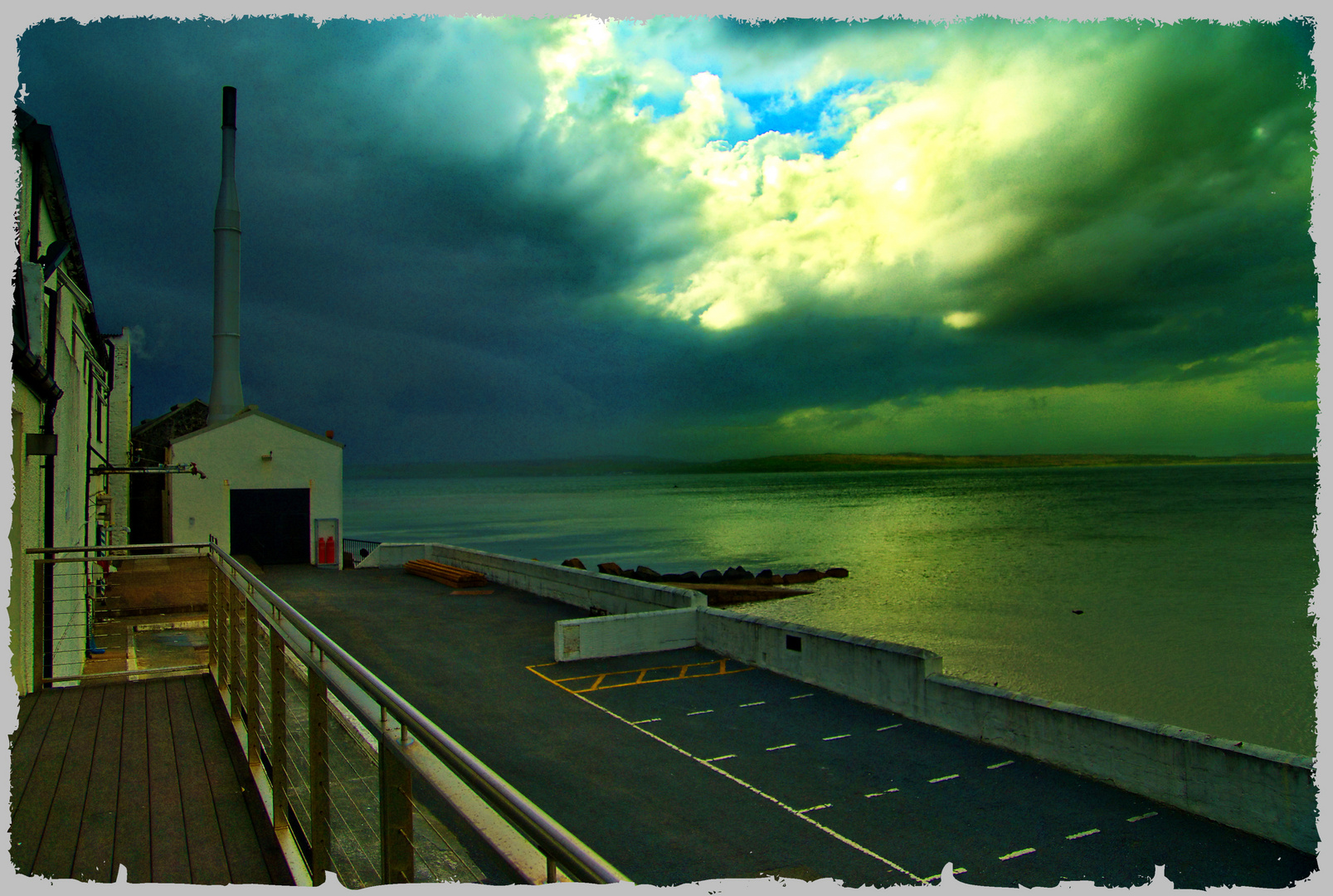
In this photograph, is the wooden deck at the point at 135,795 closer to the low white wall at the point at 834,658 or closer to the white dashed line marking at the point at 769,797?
the white dashed line marking at the point at 769,797

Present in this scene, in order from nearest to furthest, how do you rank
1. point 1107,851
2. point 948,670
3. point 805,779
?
point 1107,851
point 805,779
point 948,670

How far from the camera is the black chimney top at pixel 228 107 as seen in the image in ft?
A: 161

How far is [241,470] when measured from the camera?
26.8 m

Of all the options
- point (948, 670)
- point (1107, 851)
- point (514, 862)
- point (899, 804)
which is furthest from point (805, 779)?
point (948, 670)

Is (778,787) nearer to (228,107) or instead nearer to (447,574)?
(447,574)

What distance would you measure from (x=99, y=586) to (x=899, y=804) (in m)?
19.8

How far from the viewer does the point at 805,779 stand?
8.84 meters

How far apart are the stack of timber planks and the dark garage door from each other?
196 inches

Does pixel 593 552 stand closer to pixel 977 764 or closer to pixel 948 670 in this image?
pixel 948 670

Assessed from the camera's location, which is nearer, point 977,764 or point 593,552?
point 977,764

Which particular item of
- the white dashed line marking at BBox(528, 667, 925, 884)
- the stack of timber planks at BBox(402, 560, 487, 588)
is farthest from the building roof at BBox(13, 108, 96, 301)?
the stack of timber planks at BBox(402, 560, 487, 588)

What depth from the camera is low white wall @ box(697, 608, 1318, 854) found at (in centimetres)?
748

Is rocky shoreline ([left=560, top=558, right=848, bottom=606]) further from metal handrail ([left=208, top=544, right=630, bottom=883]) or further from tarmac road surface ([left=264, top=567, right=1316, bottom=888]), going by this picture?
metal handrail ([left=208, top=544, right=630, bottom=883])

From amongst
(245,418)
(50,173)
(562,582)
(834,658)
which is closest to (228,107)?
(245,418)
